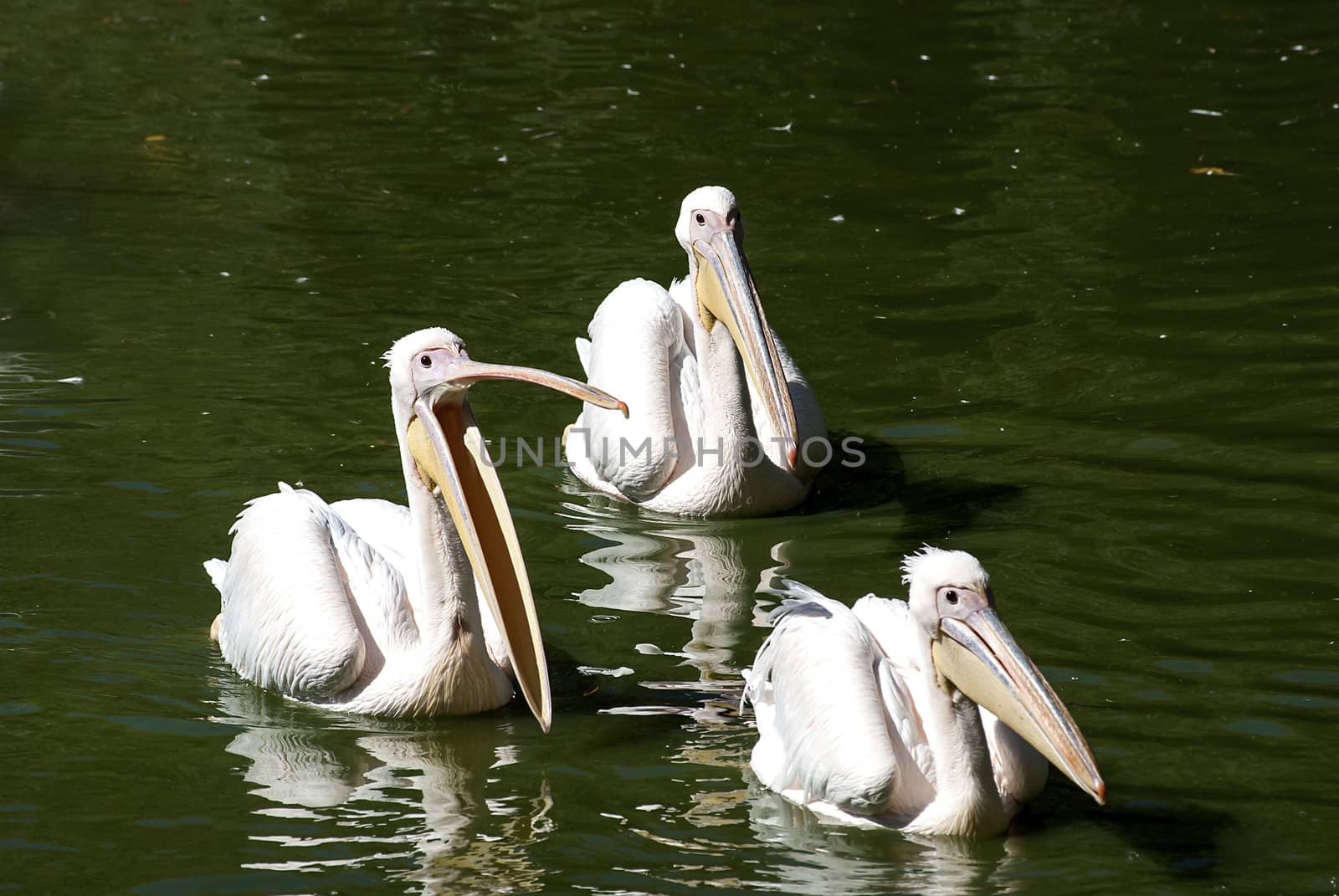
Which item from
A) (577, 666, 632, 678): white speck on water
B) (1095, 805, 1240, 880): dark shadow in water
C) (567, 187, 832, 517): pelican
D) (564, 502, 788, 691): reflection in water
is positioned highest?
(567, 187, 832, 517): pelican

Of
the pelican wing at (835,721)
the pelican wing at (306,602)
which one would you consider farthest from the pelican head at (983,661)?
the pelican wing at (306,602)

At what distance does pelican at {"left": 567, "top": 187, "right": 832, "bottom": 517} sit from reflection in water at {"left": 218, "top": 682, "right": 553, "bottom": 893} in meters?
1.76

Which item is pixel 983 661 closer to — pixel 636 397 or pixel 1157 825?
pixel 1157 825

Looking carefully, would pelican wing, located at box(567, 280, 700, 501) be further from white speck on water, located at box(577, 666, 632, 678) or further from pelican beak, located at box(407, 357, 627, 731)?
pelican beak, located at box(407, 357, 627, 731)

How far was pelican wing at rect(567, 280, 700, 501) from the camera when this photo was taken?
6.66 meters

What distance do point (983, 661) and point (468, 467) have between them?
5.16ft

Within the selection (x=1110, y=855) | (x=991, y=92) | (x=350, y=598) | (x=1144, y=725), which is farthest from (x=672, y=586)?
(x=991, y=92)

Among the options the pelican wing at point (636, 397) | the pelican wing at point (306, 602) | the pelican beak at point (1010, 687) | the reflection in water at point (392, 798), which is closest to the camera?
the pelican beak at point (1010, 687)

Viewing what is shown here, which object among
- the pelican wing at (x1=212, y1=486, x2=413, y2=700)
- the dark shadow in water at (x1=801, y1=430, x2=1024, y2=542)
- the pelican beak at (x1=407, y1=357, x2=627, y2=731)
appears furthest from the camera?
the dark shadow in water at (x1=801, y1=430, x2=1024, y2=542)

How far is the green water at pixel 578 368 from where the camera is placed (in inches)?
179

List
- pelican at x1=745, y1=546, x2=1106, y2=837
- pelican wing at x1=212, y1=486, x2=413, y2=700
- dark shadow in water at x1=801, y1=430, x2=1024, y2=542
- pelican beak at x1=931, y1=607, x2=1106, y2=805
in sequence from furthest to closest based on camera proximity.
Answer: dark shadow in water at x1=801, y1=430, x2=1024, y2=542, pelican wing at x1=212, y1=486, x2=413, y2=700, pelican at x1=745, y1=546, x2=1106, y2=837, pelican beak at x1=931, y1=607, x2=1106, y2=805

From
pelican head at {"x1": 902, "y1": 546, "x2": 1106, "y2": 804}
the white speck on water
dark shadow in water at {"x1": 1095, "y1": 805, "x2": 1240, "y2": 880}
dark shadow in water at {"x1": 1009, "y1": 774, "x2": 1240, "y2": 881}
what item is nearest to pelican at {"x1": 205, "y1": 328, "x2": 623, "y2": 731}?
the white speck on water

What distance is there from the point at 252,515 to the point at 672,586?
1466 millimetres

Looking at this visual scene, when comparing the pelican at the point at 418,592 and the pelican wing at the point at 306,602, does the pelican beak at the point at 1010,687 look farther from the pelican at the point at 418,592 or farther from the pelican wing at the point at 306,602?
the pelican wing at the point at 306,602
